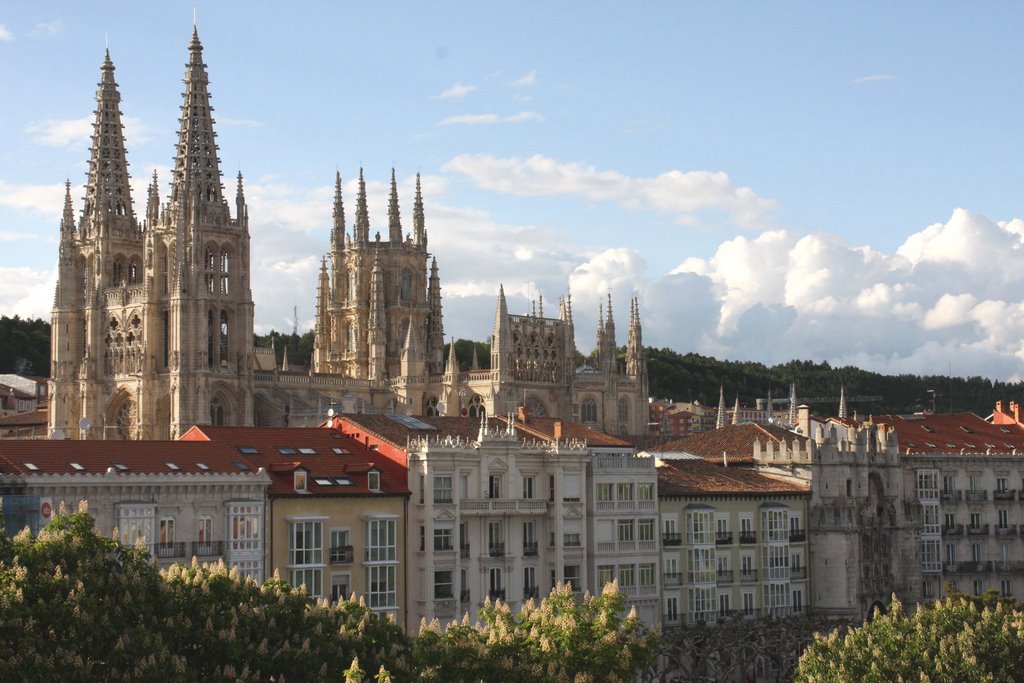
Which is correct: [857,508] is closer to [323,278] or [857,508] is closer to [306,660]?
[306,660]

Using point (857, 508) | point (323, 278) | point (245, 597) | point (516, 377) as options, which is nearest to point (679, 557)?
point (857, 508)

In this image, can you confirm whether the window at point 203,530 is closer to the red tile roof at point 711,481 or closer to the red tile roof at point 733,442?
the red tile roof at point 711,481

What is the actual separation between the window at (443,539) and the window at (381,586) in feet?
7.56

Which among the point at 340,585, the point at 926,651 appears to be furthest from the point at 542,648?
the point at 340,585

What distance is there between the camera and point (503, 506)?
7881 cm

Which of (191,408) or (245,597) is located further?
(191,408)

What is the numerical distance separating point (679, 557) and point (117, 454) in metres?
27.0

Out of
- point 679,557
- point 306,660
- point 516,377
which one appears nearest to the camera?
point 306,660

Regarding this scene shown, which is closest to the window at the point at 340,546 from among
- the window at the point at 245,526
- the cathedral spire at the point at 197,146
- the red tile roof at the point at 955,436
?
the window at the point at 245,526

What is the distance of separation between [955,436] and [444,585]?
4823 cm

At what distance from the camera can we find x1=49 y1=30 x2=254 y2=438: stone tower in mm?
146875

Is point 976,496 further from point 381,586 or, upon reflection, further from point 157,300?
point 157,300

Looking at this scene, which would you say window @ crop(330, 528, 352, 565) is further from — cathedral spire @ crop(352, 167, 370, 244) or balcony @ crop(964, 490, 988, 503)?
cathedral spire @ crop(352, 167, 370, 244)

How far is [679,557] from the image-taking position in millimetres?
84938
